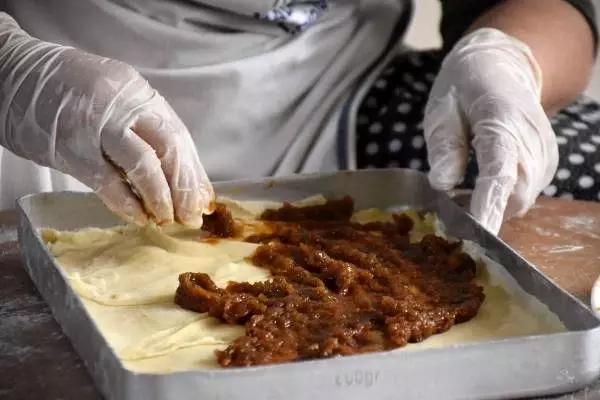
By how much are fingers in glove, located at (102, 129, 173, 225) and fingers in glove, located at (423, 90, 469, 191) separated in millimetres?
343

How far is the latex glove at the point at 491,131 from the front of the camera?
1050 mm

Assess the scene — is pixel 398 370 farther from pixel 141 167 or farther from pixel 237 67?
pixel 237 67

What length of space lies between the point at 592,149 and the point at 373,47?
15.3 inches

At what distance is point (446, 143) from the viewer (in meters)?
1.12

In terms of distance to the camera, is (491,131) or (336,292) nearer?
→ (336,292)

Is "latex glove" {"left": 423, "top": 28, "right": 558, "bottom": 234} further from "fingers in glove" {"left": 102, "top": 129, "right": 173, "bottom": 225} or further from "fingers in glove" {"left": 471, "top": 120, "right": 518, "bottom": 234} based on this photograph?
"fingers in glove" {"left": 102, "top": 129, "right": 173, "bottom": 225}

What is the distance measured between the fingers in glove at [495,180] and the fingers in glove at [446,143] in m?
0.03

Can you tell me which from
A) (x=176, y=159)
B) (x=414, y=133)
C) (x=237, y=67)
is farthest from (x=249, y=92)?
(x=176, y=159)


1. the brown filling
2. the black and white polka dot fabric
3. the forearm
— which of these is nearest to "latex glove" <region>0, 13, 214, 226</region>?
the brown filling

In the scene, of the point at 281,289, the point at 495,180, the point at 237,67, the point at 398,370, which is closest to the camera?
the point at 398,370

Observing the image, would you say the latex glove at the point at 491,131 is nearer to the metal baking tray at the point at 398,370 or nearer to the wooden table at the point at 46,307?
the wooden table at the point at 46,307

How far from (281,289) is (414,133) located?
1.96 feet

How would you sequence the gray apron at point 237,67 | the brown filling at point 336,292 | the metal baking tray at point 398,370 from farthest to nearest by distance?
the gray apron at point 237,67
the brown filling at point 336,292
the metal baking tray at point 398,370

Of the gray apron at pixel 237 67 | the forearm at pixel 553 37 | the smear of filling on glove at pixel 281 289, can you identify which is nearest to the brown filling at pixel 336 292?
the smear of filling on glove at pixel 281 289
